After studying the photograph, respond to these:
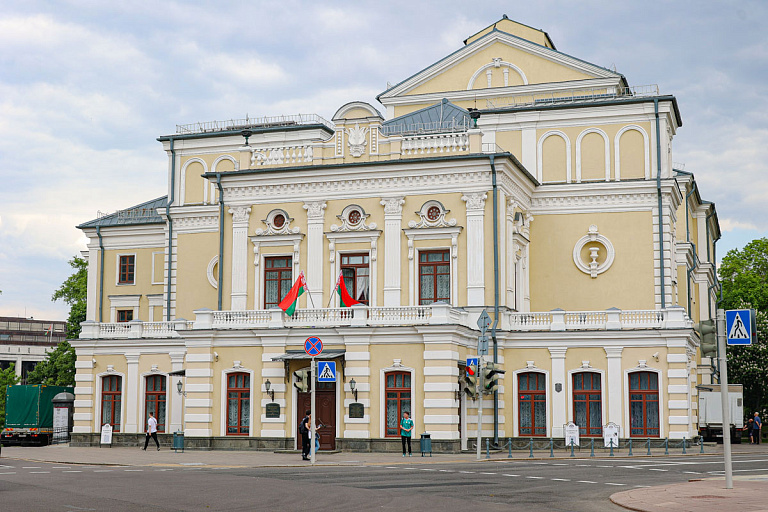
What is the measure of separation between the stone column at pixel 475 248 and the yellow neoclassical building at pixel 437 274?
8cm

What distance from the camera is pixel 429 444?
1455 inches

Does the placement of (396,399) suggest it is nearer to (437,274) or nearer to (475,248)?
(437,274)

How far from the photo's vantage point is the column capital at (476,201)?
42.3 m

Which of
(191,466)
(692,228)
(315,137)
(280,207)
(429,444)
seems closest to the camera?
(191,466)

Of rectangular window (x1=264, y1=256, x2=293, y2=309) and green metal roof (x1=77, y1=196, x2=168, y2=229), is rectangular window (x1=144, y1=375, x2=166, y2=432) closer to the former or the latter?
rectangular window (x1=264, y1=256, x2=293, y2=309)

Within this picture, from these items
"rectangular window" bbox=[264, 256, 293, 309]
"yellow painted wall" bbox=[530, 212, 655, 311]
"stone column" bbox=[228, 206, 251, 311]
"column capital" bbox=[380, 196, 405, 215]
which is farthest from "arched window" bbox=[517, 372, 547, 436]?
"stone column" bbox=[228, 206, 251, 311]

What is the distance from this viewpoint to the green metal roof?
5922 centimetres

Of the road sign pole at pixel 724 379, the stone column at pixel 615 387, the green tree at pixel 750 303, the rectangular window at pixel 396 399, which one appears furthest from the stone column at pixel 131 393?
the green tree at pixel 750 303

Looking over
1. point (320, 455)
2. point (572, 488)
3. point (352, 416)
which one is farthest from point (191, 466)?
point (572, 488)

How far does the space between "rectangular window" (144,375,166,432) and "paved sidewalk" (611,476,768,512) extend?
102 ft

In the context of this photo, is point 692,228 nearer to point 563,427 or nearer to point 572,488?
point 563,427

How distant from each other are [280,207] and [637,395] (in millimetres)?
18106

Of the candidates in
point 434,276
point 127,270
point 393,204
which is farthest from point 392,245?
point 127,270

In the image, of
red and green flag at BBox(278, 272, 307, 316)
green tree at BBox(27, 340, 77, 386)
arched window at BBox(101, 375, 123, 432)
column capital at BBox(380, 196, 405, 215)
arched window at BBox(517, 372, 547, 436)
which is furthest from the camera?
green tree at BBox(27, 340, 77, 386)
